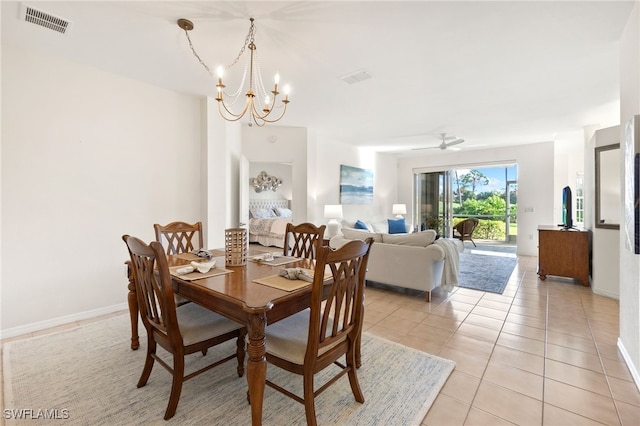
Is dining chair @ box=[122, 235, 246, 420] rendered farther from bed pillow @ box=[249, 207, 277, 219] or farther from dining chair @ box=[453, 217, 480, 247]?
dining chair @ box=[453, 217, 480, 247]

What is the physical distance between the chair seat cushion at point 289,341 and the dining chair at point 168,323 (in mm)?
311

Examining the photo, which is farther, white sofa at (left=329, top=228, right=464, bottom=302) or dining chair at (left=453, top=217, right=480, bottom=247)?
dining chair at (left=453, top=217, right=480, bottom=247)

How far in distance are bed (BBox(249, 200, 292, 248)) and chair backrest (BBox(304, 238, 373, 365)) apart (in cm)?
458

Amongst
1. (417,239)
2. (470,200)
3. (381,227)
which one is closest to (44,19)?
(417,239)

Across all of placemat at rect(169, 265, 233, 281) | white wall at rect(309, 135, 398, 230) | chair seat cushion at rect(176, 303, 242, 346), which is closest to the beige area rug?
chair seat cushion at rect(176, 303, 242, 346)

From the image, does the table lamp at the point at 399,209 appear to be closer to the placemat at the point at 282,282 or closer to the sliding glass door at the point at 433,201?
the sliding glass door at the point at 433,201

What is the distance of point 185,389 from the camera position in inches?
72.1

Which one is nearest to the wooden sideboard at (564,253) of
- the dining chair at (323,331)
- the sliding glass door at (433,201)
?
the sliding glass door at (433,201)

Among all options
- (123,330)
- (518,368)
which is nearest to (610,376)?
(518,368)

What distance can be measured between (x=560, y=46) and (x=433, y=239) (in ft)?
7.05

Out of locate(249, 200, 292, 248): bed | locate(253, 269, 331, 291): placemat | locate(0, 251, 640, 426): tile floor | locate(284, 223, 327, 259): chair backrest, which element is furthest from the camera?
locate(249, 200, 292, 248): bed

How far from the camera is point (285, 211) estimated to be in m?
8.34

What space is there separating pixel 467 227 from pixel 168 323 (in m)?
7.93

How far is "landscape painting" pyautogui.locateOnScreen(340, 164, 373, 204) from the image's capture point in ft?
21.2
